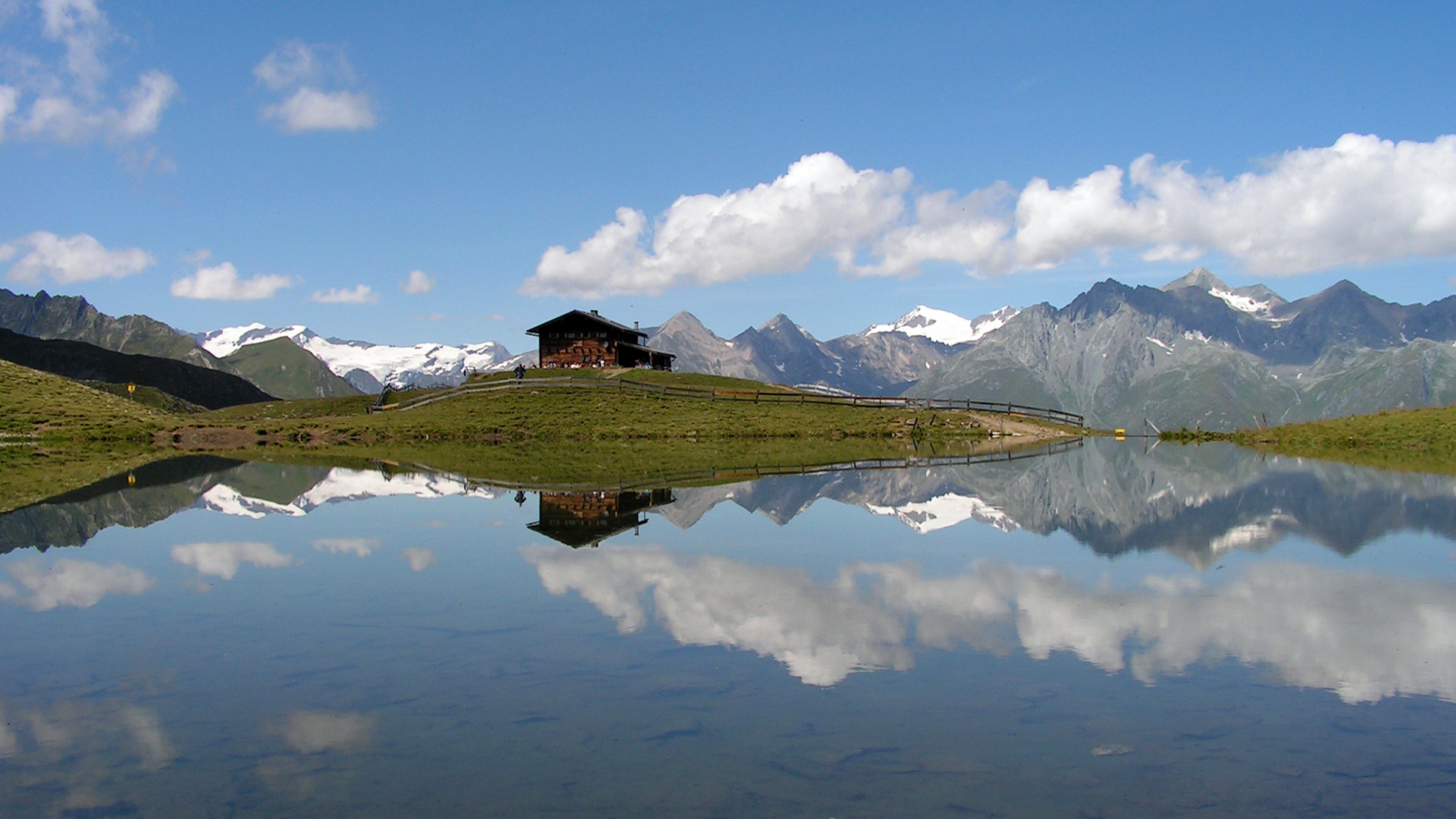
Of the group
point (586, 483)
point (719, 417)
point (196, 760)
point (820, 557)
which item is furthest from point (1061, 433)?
point (196, 760)

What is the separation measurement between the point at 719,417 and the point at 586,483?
45635 mm

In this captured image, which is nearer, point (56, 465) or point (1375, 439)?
point (56, 465)

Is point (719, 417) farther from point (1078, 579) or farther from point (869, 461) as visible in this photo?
point (1078, 579)

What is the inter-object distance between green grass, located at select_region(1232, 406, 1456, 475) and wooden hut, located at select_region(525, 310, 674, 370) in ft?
247

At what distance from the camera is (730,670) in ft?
41.4

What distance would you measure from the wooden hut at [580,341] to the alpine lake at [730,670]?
97233mm

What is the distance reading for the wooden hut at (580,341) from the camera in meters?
123

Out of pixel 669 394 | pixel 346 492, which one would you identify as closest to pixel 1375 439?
pixel 669 394

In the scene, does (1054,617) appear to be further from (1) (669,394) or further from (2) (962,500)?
(1) (669,394)

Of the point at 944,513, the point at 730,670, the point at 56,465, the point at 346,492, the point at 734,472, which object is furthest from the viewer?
the point at 56,465

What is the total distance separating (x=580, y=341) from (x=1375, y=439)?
88.8m

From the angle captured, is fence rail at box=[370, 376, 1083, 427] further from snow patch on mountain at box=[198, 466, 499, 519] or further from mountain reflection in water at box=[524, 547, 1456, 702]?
mountain reflection in water at box=[524, 547, 1456, 702]

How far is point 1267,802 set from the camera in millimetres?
8672

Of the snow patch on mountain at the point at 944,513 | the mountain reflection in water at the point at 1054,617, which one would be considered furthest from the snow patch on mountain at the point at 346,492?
the mountain reflection in water at the point at 1054,617
